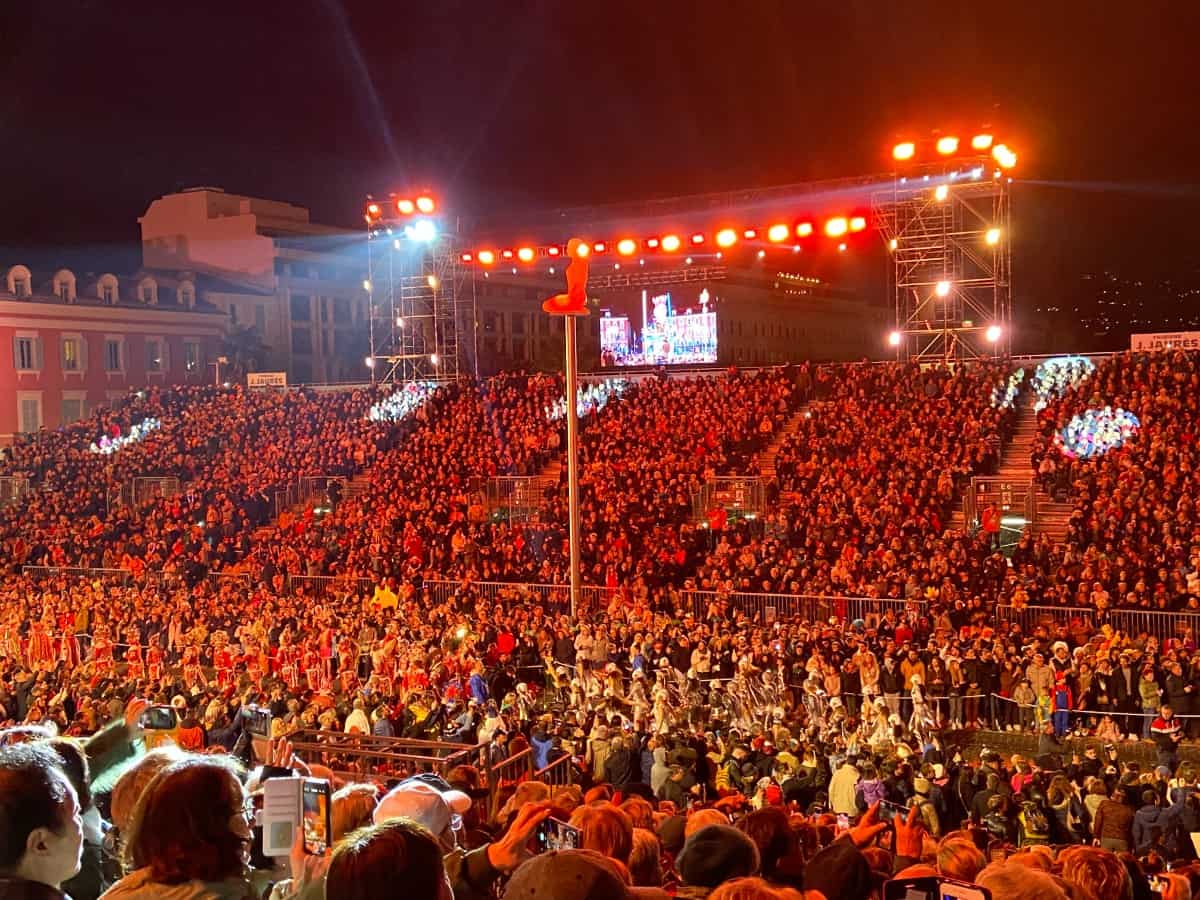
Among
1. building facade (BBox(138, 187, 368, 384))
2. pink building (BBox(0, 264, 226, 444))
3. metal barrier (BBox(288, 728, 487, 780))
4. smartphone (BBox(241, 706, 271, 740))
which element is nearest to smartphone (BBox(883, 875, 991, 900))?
metal barrier (BBox(288, 728, 487, 780))

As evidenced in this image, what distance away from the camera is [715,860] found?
3.95 meters

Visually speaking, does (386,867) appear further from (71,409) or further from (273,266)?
(273,266)

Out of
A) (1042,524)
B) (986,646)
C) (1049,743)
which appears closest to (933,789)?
(1049,743)

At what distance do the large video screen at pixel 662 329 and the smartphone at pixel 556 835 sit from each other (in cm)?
4617

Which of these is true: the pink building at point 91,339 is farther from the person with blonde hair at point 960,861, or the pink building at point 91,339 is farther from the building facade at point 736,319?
the person with blonde hair at point 960,861

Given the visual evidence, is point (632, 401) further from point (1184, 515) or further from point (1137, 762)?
point (1137, 762)

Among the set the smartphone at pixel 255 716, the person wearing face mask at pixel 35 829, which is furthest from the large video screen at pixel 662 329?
the person wearing face mask at pixel 35 829

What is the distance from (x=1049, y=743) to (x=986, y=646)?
237cm

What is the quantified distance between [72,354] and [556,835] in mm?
43883

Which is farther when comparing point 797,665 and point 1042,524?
point 1042,524

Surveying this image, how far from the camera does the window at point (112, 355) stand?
148 feet

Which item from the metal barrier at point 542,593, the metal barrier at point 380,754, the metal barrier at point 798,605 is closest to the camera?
the metal barrier at point 380,754

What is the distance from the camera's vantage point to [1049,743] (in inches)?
484

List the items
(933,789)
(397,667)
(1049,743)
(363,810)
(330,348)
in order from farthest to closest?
(330,348)
(397,667)
(1049,743)
(933,789)
(363,810)
